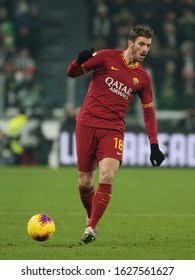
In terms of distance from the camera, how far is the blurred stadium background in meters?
20.4

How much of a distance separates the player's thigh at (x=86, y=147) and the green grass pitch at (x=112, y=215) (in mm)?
746

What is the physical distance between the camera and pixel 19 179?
1728 cm

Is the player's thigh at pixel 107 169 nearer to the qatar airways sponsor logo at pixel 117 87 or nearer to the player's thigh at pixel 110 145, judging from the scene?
the player's thigh at pixel 110 145

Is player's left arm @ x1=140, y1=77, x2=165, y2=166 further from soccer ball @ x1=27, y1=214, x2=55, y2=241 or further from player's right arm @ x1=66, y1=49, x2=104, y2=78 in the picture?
soccer ball @ x1=27, y1=214, x2=55, y2=241

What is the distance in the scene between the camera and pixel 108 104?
9086 millimetres

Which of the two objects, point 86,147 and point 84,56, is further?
point 86,147

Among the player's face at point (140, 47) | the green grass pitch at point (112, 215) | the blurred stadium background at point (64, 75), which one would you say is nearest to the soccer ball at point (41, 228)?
the green grass pitch at point (112, 215)

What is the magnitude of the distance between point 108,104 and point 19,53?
14550 mm

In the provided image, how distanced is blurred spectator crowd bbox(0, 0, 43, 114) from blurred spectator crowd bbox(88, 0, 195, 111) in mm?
1615

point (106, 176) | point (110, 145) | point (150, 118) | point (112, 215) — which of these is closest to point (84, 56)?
point (110, 145)

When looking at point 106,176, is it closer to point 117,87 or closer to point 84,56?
point 117,87

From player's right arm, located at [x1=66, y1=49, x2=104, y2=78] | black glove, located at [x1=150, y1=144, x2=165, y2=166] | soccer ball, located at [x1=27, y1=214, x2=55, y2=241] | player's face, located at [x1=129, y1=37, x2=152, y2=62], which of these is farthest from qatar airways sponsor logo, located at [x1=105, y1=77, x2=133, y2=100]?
soccer ball, located at [x1=27, y1=214, x2=55, y2=241]

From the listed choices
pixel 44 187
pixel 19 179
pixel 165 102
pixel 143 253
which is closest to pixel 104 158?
pixel 143 253

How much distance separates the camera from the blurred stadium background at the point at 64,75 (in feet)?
67.1
